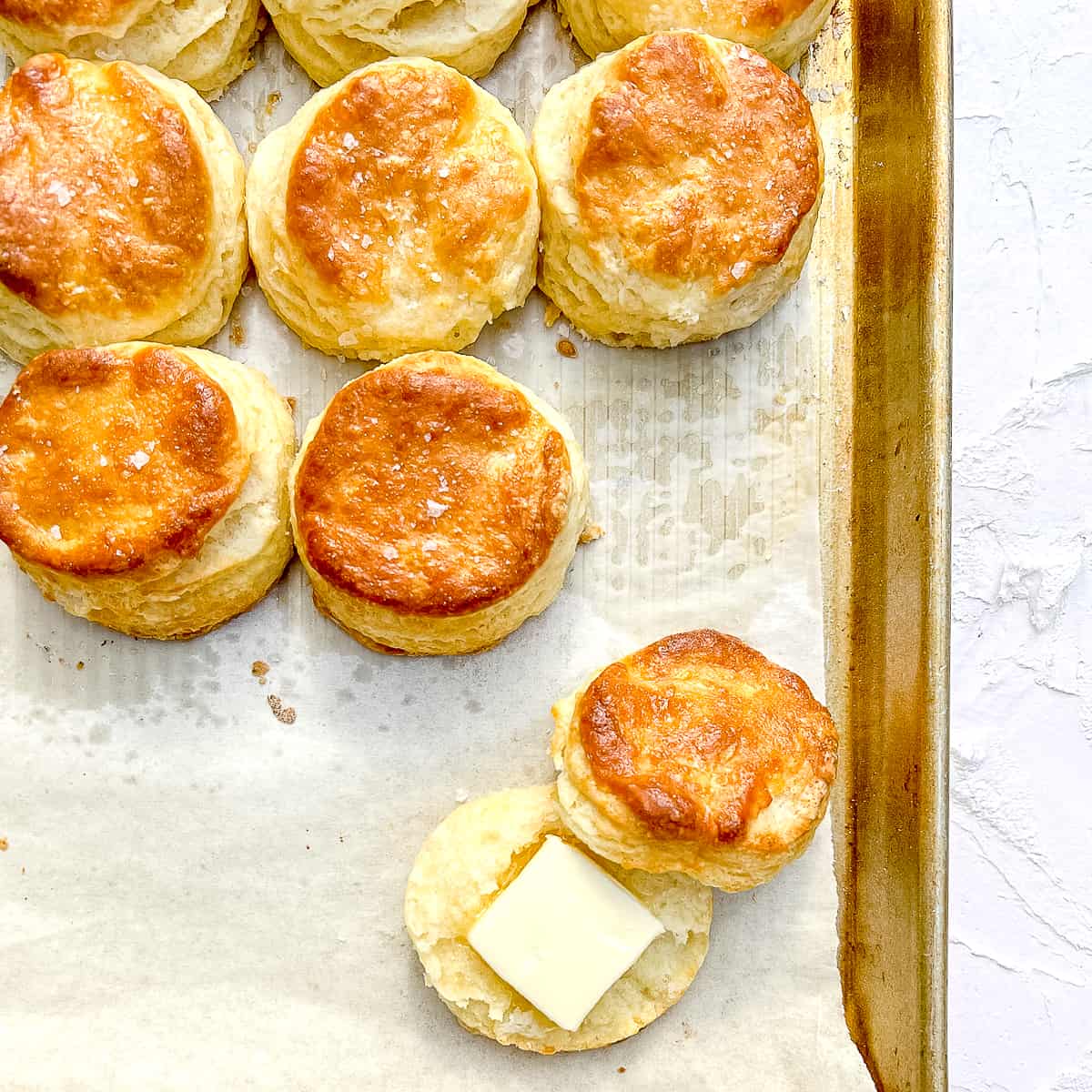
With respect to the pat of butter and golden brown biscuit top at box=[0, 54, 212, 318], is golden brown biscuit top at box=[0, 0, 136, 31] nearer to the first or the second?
golden brown biscuit top at box=[0, 54, 212, 318]

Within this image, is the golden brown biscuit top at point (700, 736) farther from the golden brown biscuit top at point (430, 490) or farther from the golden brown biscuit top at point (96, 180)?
the golden brown biscuit top at point (96, 180)

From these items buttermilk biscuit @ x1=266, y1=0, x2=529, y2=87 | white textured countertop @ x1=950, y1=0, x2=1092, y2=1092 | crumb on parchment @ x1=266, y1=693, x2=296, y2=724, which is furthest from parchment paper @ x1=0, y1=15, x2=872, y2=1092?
white textured countertop @ x1=950, y1=0, x2=1092, y2=1092

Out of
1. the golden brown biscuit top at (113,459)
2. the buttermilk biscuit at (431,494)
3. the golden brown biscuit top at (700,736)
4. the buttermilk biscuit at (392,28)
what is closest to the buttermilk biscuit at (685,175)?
the buttermilk biscuit at (392,28)

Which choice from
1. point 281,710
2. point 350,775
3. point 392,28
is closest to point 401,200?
point 392,28

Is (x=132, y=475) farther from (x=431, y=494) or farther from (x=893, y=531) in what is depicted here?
(x=893, y=531)

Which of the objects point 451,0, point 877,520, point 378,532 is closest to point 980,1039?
point 877,520

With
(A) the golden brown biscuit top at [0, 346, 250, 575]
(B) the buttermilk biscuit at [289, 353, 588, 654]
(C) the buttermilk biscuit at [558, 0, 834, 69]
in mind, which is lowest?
(B) the buttermilk biscuit at [289, 353, 588, 654]

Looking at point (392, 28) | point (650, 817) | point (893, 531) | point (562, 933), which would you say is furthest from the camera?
point (893, 531)
